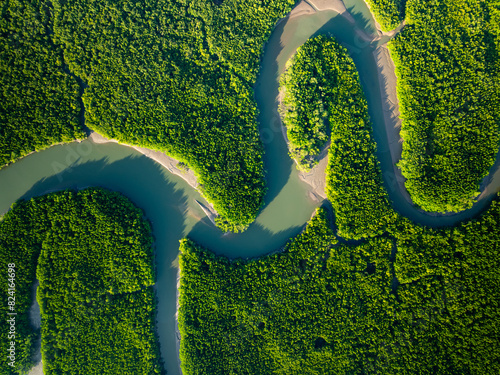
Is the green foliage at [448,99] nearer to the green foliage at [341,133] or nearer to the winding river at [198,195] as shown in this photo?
the winding river at [198,195]

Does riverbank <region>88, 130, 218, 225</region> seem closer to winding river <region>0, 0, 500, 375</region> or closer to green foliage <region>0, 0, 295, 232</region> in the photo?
winding river <region>0, 0, 500, 375</region>

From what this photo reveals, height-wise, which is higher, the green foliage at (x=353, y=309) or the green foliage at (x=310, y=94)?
the green foliage at (x=310, y=94)

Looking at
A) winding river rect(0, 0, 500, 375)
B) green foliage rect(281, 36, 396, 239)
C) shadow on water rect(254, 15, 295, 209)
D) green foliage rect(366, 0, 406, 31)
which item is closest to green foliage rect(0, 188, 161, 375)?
winding river rect(0, 0, 500, 375)

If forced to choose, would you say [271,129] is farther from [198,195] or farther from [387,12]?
[387,12]

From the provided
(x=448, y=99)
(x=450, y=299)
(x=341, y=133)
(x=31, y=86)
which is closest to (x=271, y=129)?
(x=341, y=133)

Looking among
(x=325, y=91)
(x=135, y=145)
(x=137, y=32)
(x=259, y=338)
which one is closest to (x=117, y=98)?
(x=135, y=145)

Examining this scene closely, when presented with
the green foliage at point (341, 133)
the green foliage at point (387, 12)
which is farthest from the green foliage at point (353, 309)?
the green foliage at point (387, 12)
